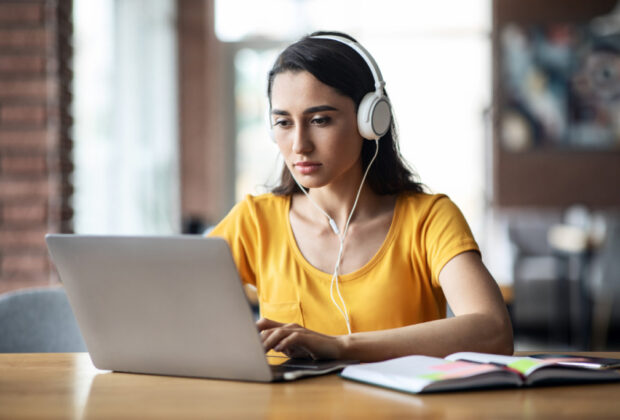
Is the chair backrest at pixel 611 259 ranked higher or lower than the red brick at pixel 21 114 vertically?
lower

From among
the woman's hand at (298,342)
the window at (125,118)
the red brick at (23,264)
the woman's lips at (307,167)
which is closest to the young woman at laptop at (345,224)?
the woman's lips at (307,167)

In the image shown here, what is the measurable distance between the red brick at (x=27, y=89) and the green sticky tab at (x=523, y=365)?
2.10 metres

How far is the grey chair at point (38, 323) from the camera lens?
153cm

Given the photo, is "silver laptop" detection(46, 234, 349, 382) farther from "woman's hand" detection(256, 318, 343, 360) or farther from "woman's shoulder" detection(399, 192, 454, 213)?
"woman's shoulder" detection(399, 192, 454, 213)

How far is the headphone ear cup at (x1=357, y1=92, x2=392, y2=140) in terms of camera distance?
1.44m

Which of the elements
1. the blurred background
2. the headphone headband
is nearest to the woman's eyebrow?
the headphone headband

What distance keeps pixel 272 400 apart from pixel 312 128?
0.62m

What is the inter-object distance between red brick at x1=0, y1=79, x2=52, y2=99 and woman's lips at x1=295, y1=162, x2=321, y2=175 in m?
1.59

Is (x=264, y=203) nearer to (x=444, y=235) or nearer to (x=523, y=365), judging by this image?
(x=444, y=235)

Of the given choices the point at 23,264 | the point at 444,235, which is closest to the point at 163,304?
the point at 444,235

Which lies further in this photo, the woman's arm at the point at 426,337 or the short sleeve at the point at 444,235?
the short sleeve at the point at 444,235

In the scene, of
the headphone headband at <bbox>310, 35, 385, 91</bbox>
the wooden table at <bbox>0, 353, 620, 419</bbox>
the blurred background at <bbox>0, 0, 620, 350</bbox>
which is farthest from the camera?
the blurred background at <bbox>0, 0, 620, 350</bbox>

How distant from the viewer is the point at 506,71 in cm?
635

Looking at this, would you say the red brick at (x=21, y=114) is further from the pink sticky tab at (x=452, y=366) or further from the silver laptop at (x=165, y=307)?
the pink sticky tab at (x=452, y=366)
